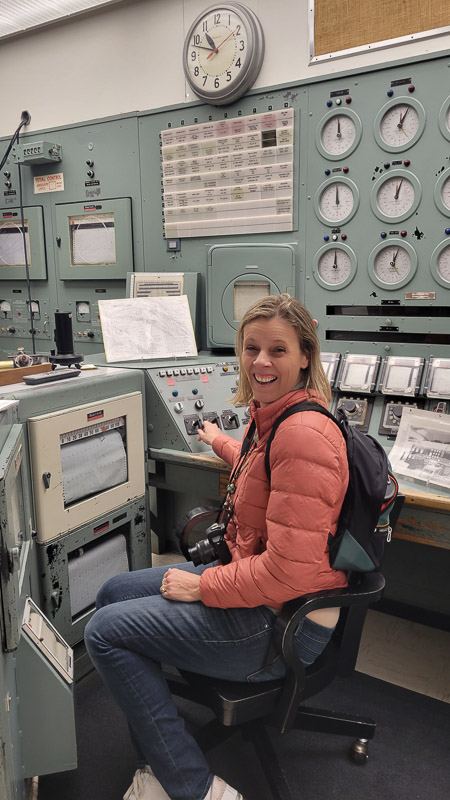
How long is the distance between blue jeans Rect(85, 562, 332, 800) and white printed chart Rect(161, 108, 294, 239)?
1.76 meters

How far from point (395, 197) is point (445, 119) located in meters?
0.31

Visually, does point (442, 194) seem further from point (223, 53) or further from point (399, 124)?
point (223, 53)

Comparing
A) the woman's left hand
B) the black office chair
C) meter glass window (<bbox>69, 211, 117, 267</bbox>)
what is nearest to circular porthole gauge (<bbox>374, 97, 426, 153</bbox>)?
meter glass window (<bbox>69, 211, 117, 267</bbox>)

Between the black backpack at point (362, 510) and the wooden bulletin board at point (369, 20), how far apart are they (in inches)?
67.7

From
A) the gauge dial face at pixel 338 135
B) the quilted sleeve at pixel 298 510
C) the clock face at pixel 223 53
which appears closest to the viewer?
the quilted sleeve at pixel 298 510

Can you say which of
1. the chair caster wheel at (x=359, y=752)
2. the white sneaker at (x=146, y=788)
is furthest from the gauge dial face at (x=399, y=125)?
the white sneaker at (x=146, y=788)

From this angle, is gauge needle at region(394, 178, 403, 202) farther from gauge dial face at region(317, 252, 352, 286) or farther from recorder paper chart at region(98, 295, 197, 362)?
recorder paper chart at region(98, 295, 197, 362)

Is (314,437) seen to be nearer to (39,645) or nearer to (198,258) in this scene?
(39,645)

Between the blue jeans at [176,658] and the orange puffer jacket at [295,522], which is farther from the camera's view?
the blue jeans at [176,658]

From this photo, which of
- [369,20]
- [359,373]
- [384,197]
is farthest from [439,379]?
[369,20]

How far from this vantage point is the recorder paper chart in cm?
224

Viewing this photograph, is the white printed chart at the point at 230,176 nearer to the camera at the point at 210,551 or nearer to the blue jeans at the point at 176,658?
the camera at the point at 210,551

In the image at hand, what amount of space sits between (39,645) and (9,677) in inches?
8.7

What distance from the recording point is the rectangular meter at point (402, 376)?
2.08 meters
